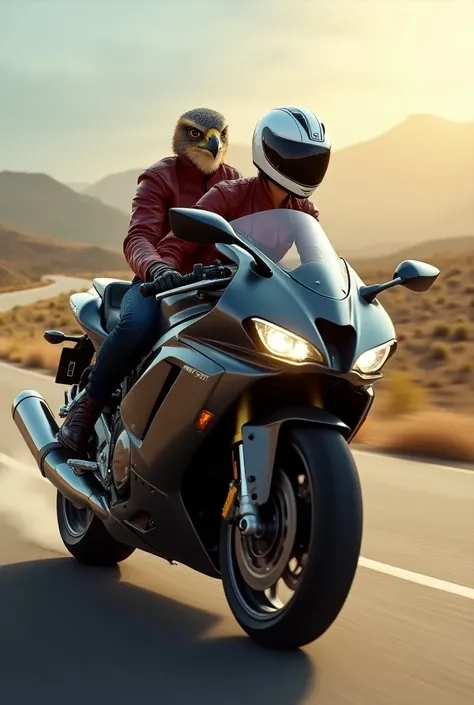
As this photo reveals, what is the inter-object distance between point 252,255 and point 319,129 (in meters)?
0.61

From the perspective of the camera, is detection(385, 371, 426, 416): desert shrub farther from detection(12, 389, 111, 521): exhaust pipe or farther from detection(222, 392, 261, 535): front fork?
detection(222, 392, 261, 535): front fork

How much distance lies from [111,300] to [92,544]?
1157 mm

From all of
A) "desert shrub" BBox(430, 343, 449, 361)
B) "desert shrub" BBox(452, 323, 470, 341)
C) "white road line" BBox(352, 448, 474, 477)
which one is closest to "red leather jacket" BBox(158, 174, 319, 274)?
"white road line" BBox(352, 448, 474, 477)

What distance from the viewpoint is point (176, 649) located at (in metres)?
4.09

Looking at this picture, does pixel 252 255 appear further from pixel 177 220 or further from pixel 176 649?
pixel 176 649

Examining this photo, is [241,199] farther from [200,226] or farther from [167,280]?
[200,226]

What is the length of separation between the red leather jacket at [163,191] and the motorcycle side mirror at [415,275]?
1.40m

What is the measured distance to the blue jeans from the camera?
15.5 feet

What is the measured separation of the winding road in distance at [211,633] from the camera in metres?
3.68

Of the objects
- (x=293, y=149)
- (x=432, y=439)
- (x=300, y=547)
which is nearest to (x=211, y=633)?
(x=300, y=547)

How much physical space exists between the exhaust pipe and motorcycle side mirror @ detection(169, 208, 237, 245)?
136 centimetres

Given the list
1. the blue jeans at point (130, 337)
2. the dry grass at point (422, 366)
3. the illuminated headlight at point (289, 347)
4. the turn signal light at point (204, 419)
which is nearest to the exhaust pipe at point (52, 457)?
the blue jeans at point (130, 337)

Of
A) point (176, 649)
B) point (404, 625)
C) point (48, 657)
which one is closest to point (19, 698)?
point (48, 657)

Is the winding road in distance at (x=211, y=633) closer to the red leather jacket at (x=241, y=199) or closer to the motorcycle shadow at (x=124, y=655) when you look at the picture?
the motorcycle shadow at (x=124, y=655)
